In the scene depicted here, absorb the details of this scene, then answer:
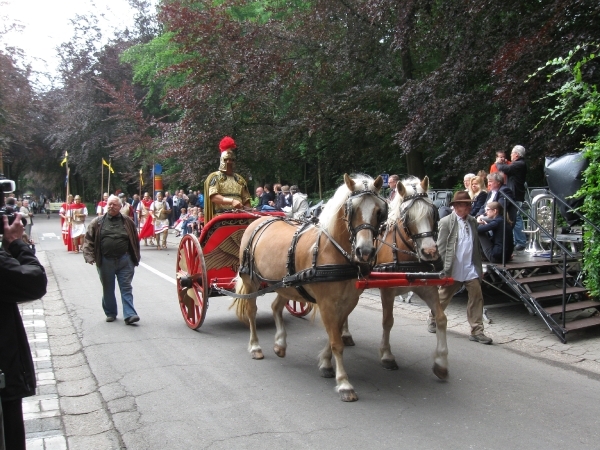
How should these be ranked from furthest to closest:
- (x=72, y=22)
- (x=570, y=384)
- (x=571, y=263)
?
(x=72, y=22), (x=571, y=263), (x=570, y=384)

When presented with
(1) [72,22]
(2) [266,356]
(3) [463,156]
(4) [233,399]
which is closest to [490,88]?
(3) [463,156]

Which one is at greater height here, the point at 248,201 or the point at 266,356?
Result: the point at 248,201

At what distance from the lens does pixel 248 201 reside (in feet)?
26.8

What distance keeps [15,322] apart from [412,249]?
157 inches

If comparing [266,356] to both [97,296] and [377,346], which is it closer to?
[377,346]

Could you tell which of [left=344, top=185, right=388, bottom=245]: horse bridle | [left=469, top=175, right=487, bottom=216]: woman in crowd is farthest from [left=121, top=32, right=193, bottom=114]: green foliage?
[left=344, top=185, right=388, bottom=245]: horse bridle

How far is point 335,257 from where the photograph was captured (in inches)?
198

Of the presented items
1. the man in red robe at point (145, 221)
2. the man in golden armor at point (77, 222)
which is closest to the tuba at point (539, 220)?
the man in red robe at point (145, 221)

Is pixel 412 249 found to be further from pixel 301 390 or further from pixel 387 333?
pixel 301 390

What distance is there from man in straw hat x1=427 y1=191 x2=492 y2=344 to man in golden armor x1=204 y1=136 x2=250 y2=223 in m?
2.86

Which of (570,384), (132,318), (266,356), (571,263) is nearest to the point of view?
(570,384)

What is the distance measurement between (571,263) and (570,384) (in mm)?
3867

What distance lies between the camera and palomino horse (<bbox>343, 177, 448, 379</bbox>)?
539cm

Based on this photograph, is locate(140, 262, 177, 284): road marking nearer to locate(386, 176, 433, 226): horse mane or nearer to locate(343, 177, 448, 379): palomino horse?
locate(343, 177, 448, 379): palomino horse
